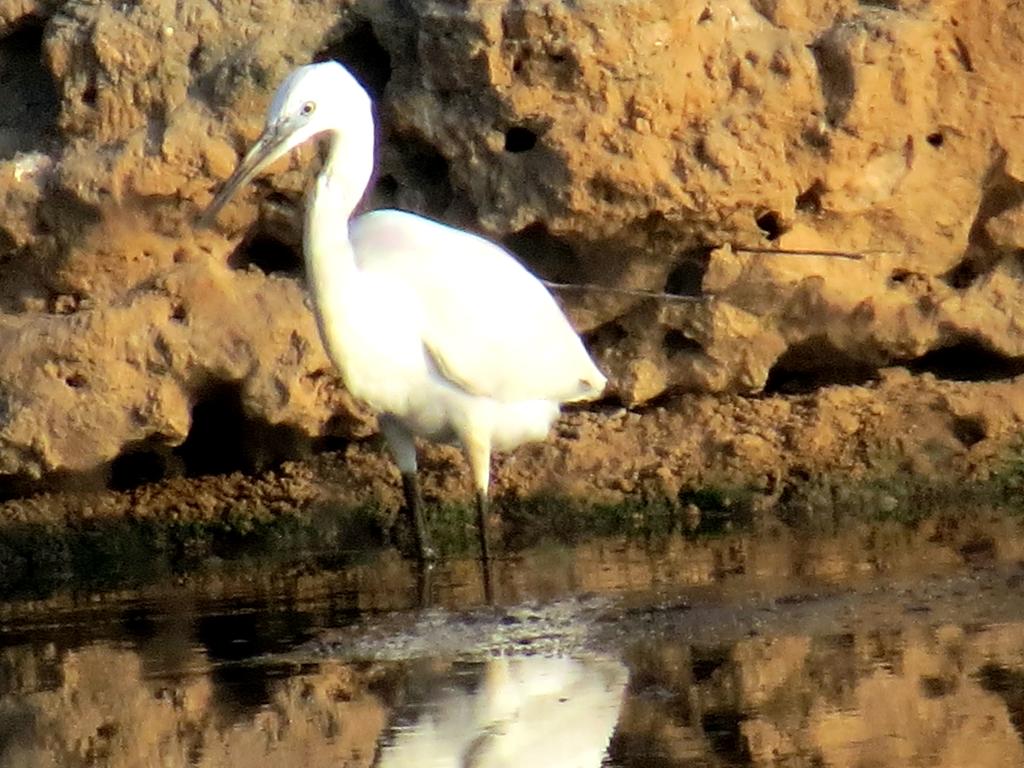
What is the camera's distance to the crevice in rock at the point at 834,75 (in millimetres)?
9734

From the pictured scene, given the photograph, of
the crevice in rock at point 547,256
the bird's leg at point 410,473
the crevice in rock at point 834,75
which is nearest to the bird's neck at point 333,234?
the bird's leg at point 410,473

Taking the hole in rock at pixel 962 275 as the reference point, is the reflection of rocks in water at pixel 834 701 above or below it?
below

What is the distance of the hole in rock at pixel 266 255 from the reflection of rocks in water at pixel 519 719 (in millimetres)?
3529

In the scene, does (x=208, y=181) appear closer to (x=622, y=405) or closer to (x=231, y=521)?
(x=231, y=521)

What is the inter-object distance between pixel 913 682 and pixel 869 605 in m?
1.13

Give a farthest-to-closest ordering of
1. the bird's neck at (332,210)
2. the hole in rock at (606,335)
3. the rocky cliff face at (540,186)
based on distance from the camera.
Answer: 1. the hole in rock at (606,335)
2. the rocky cliff face at (540,186)
3. the bird's neck at (332,210)

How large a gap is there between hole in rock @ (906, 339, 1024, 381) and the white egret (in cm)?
189

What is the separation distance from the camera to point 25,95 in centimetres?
1050

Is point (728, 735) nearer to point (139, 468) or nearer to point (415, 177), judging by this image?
point (415, 177)

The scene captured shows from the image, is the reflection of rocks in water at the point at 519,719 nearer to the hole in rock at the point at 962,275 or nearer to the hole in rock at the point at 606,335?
the hole in rock at the point at 606,335

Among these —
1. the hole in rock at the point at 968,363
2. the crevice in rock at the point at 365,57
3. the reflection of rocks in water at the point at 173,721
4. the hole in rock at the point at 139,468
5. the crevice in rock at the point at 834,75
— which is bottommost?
the reflection of rocks in water at the point at 173,721

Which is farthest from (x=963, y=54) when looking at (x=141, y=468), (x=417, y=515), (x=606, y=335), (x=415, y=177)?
(x=141, y=468)

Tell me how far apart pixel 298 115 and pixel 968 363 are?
12.5ft

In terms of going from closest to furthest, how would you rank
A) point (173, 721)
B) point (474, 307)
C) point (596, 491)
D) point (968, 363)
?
point (173, 721), point (474, 307), point (596, 491), point (968, 363)
